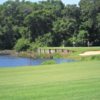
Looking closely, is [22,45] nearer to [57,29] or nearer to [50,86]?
[57,29]

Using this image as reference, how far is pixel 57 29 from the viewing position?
98.4 m

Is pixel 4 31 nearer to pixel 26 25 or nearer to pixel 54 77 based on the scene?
pixel 26 25

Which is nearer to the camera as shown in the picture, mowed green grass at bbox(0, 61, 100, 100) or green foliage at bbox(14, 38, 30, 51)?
mowed green grass at bbox(0, 61, 100, 100)

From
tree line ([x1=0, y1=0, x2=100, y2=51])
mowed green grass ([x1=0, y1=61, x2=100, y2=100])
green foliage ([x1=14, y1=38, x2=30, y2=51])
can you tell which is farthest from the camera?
green foliage ([x1=14, y1=38, x2=30, y2=51])

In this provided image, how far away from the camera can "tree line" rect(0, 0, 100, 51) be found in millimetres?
92438

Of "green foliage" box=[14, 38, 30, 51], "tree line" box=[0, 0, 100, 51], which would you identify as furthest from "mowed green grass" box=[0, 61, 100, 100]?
"green foliage" box=[14, 38, 30, 51]

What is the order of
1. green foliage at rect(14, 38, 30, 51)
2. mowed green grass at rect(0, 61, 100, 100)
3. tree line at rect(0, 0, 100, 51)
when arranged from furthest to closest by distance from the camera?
1. green foliage at rect(14, 38, 30, 51)
2. tree line at rect(0, 0, 100, 51)
3. mowed green grass at rect(0, 61, 100, 100)

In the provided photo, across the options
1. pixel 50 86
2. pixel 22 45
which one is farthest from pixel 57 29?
pixel 50 86

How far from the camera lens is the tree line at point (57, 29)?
9244 cm

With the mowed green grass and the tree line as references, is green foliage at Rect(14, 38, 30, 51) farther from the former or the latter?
the mowed green grass

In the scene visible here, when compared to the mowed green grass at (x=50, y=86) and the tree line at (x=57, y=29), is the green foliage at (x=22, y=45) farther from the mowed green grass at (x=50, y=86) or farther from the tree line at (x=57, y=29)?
the mowed green grass at (x=50, y=86)

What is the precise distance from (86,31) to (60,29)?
8242mm

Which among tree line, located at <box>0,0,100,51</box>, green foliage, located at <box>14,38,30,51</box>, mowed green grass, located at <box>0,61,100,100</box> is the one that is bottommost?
green foliage, located at <box>14,38,30,51</box>

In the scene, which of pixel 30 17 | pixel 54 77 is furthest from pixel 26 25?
pixel 54 77
